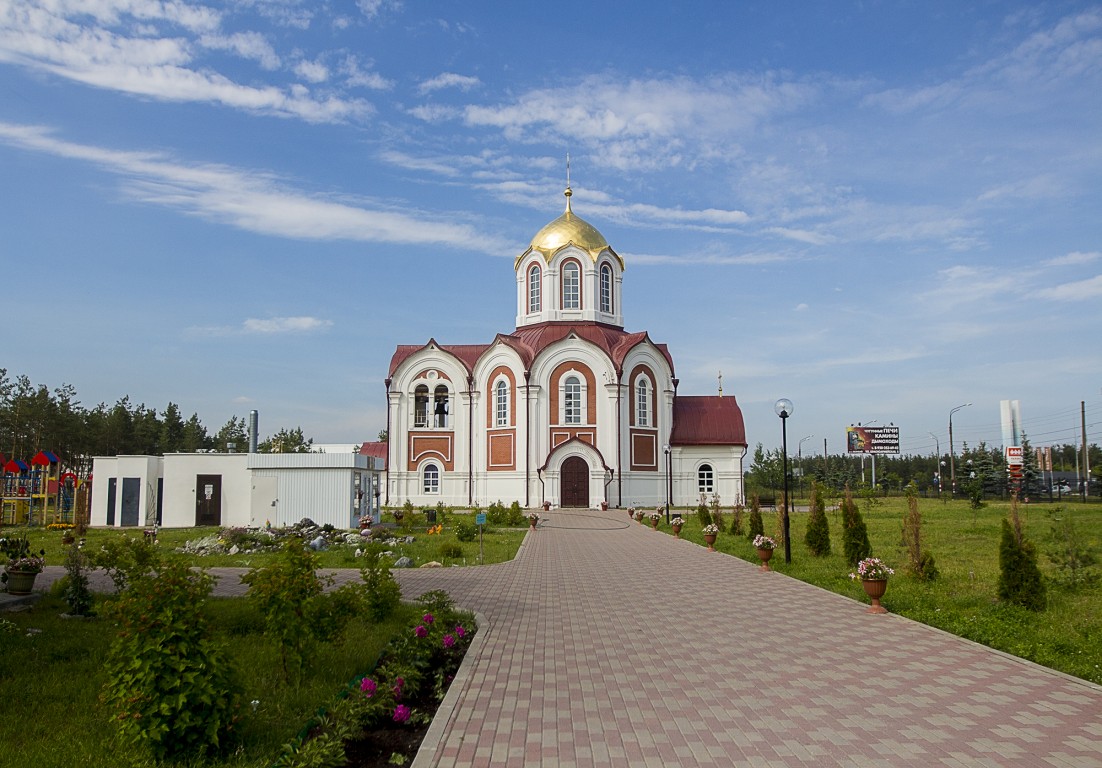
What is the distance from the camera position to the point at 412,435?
42531 millimetres

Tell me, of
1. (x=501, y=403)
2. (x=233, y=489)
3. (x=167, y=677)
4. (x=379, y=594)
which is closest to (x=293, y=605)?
(x=167, y=677)

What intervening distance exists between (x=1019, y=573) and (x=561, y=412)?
30.2 metres

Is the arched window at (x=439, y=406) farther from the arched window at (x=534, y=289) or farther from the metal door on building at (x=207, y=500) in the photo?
the metal door on building at (x=207, y=500)

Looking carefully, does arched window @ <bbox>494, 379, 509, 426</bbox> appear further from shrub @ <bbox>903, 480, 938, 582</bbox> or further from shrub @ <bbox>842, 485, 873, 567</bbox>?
shrub @ <bbox>903, 480, 938, 582</bbox>

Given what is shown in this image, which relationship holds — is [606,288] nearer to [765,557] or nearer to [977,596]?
[765,557]

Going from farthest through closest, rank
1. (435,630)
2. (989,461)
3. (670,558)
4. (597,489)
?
(989,461) → (597,489) → (670,558) → (435,630)

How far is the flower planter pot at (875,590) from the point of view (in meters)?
10.5

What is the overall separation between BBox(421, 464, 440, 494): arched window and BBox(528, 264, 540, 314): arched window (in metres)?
10.2

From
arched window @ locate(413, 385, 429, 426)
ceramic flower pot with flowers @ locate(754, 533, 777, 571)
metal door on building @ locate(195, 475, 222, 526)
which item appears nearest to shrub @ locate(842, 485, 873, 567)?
ceramic flower pot with flowers @ locate(754, 533, 777, 571)

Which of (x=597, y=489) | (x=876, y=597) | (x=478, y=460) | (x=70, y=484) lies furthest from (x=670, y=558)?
(x=70, y=484)

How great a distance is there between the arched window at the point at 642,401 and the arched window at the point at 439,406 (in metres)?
10.3

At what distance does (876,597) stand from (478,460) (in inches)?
1249

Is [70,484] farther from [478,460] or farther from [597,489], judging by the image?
[597,489]

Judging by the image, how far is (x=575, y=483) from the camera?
39500 mm
